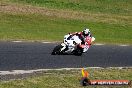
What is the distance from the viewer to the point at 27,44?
24.6 meters

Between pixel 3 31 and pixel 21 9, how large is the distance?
10.0 metres

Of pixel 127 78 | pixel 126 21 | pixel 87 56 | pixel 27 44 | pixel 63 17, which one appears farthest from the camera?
pixel 126 21

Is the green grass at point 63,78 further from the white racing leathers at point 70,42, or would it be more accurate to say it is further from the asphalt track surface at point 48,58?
the white racing leathers at point 70,42

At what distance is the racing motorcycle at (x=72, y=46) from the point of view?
22344 mm

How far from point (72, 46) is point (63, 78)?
631cm

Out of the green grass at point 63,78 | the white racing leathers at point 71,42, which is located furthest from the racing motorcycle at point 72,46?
the green grass at point 63,78

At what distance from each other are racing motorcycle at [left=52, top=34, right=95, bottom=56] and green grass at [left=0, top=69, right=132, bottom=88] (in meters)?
3.58

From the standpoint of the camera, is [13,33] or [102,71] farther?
[13,33]

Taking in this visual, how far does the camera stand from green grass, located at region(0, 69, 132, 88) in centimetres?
1526

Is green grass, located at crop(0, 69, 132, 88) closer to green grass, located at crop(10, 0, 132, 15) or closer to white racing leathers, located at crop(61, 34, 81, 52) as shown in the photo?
white racing leathers, located at crop(61, 34, 81, 52)

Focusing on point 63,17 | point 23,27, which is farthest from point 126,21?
point 23,27

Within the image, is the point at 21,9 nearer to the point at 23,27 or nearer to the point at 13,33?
the point at 23,27

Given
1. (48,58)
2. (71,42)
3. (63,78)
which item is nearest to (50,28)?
(71,42)

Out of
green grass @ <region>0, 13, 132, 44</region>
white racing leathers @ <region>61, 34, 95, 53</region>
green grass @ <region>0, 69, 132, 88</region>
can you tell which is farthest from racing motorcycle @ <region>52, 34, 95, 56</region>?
green grass @ <region>0, 13, 132, 44</region>
